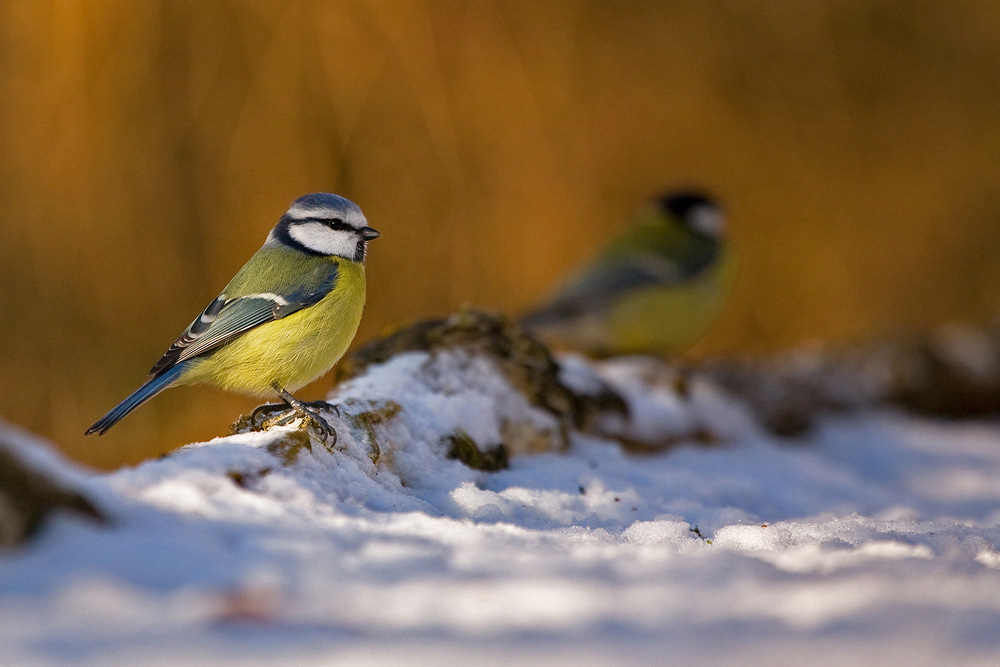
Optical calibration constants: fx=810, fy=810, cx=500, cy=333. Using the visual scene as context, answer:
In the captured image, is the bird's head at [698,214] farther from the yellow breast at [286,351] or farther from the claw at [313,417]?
the claw at [313,417]

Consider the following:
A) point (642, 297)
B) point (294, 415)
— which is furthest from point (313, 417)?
point (642, 297)

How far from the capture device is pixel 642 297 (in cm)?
486

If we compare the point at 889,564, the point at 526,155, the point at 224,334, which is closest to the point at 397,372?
the point at 224,334

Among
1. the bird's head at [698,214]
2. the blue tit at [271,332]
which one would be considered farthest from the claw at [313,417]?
the bird's head at [698,214]

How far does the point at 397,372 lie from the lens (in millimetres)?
2564

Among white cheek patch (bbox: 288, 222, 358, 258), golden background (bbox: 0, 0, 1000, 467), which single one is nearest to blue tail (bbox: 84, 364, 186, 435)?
white cheek patch (bbox: 288, 222, 358, 258)

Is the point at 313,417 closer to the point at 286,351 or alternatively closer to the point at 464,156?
the point at 286,351

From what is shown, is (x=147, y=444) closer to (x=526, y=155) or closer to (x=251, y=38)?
(x=251, y=38)

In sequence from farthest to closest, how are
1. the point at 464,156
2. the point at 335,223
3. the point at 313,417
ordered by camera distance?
1. the point at 464,156
2. the point at 335,223
3. the point at 313,417

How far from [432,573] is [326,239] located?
5.27 ft

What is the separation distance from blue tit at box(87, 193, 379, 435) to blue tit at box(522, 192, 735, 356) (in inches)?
95.0

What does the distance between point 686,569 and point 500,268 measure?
5.29 metres

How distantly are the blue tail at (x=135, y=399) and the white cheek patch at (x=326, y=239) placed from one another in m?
0.57

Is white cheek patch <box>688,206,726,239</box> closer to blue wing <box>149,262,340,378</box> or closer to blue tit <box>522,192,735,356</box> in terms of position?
blue tit <box>522,192,735,356</box>
